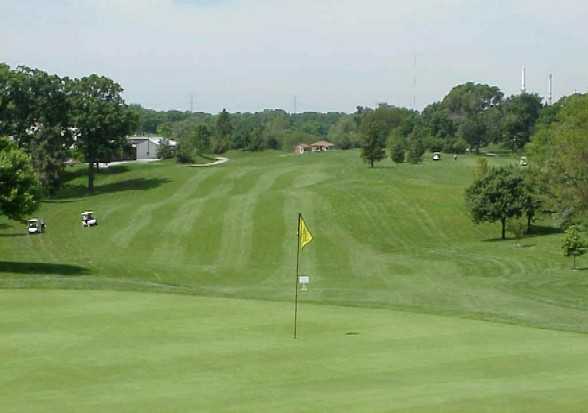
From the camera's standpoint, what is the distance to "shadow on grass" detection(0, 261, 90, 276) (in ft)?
145

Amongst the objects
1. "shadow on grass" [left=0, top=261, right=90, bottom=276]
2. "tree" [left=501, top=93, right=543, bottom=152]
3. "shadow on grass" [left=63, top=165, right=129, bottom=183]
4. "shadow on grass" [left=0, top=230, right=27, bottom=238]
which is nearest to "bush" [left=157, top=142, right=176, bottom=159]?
"shadow on grass" [left=63, top=165, right=129, bottom=183]

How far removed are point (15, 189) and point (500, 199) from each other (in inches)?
1515

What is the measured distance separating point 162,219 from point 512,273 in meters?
33.9

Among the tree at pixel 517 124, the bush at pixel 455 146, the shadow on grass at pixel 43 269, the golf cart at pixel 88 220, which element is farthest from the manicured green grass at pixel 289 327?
the tree at pixel 517 124

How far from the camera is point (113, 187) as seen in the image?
108312 millimetres

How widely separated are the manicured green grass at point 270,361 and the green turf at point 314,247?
13.9 ft

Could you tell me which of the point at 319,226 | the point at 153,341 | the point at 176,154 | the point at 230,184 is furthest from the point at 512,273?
the point at 176,154

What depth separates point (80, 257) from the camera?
59781 millimetres

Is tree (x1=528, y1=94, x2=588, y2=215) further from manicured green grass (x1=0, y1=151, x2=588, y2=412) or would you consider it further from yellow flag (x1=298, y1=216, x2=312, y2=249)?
yellow flag (x1=298, y1=216, x2=312, y2=249)

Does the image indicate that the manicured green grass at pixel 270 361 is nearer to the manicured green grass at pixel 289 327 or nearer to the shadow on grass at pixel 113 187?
the manicured green grass at pixel 289 327

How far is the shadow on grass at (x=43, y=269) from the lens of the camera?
4412 cm

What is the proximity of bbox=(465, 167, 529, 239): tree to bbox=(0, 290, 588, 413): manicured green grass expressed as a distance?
45.6 m

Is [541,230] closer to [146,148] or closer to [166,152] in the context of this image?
[166,152]

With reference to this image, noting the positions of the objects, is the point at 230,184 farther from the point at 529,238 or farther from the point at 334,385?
the point at 334,385
